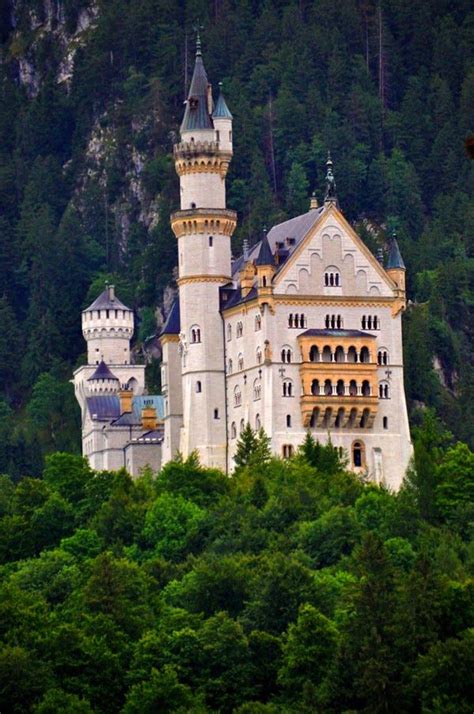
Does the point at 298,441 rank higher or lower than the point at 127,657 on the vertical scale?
higher

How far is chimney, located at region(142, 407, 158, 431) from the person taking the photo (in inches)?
6363

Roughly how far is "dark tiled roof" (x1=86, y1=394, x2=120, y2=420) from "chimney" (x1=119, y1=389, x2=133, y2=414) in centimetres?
31

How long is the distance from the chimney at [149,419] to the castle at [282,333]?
616cm

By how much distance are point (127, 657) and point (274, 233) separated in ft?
132

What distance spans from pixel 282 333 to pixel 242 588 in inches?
A: 944

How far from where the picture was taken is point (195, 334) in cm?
15275

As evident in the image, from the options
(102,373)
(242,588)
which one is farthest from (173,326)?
(242,588)

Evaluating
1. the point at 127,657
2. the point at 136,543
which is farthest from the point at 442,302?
the point at 127,657

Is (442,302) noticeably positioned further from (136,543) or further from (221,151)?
(136,543)

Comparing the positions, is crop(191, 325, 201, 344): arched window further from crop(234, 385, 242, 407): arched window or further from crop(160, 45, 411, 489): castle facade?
crop(234, 385, 242, 407): arched window

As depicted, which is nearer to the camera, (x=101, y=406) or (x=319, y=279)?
(x=319, y=279)

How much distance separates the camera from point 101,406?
16662 centimetres

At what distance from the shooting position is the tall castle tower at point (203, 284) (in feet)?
500

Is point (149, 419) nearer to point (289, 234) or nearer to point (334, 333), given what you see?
point (289, 234)
